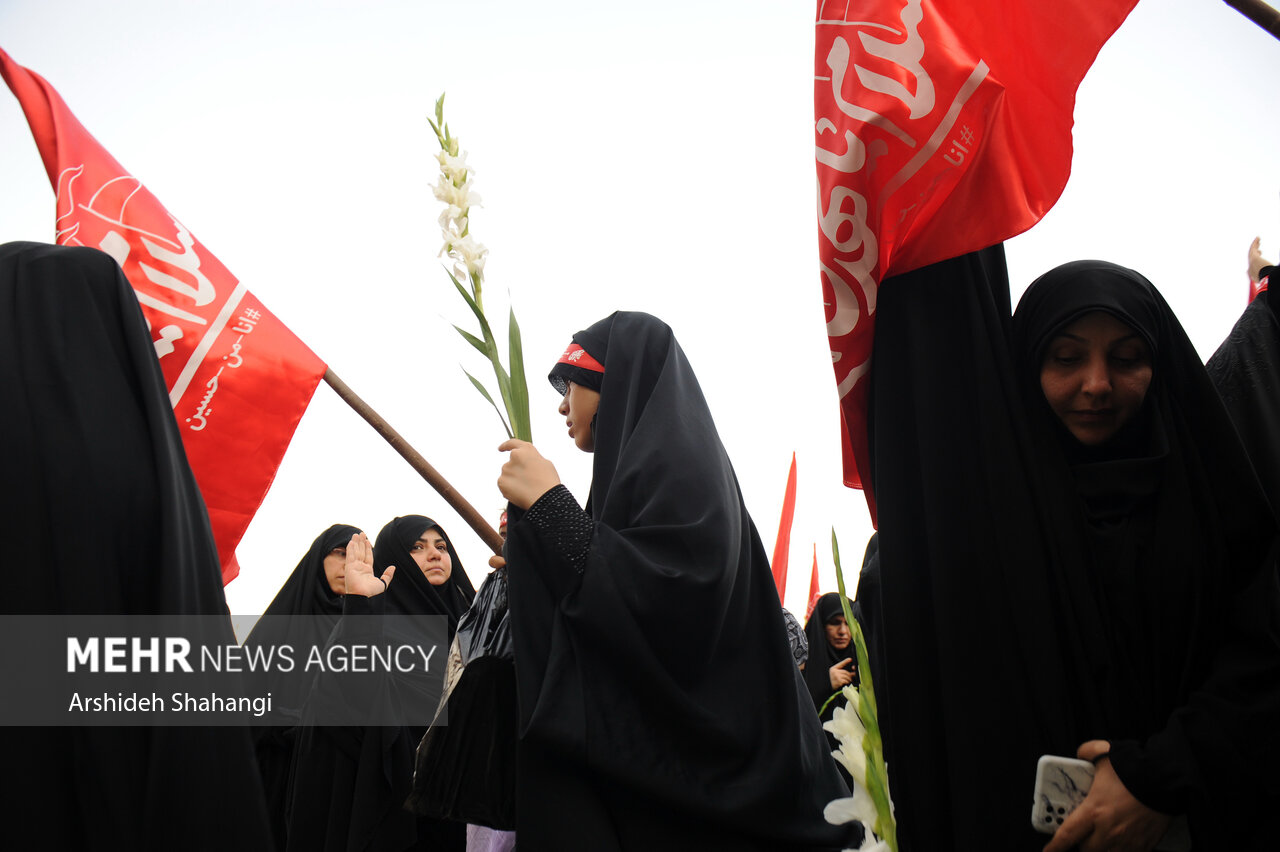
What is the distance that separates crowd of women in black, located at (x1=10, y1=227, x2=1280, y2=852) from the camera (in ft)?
4.20

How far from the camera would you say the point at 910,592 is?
1476 mm

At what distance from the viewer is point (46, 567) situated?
1340 millimetres

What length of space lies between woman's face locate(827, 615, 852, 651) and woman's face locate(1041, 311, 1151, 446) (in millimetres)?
4288

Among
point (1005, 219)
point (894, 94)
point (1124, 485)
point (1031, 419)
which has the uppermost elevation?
point (894, 94)

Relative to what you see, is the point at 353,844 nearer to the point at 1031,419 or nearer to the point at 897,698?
the point at 897,698

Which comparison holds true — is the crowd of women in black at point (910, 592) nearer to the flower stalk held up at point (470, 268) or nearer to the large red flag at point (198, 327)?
the flower stalk held up at point (470, 268)

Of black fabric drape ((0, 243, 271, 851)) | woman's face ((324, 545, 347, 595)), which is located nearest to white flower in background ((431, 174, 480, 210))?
black fabric drape ((0, 243, 271, 851))

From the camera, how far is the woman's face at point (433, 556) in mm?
4805

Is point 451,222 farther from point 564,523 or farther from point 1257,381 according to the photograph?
point 1257,381

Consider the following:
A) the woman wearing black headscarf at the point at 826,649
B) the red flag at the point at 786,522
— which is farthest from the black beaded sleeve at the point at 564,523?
the red flag at the point at 786,522

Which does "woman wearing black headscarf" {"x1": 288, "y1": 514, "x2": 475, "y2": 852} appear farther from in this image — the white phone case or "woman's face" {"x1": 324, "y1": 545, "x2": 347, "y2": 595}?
the white phone case

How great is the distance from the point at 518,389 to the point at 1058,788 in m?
1.35

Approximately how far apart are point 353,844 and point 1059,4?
3796mm

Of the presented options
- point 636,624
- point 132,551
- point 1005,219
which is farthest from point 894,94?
point 132,551
